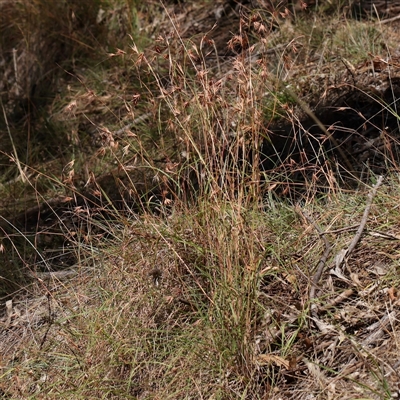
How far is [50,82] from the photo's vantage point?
19.6 ft

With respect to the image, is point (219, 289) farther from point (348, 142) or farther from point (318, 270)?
point (348, 142)

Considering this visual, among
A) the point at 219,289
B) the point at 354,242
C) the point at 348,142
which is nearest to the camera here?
the point at 219,289

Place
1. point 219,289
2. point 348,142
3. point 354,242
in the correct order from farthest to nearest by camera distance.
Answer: point 348,142 < point 354,242 < point 219,289

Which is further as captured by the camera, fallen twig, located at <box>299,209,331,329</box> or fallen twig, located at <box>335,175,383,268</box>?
fallen twig, located at <box>335,175,383,268</box>

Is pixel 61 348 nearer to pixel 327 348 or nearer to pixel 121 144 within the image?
pixel 327 348

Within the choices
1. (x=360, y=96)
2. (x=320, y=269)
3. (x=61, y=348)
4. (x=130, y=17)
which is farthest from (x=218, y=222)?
(x=130, y=17)

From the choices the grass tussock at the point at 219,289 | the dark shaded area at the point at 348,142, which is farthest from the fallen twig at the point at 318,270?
the dark shaded area at the point at 348,142

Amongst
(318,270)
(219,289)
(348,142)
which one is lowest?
(348,142)

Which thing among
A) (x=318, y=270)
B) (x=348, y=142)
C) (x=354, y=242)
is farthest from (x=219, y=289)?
(x=348, y=142)

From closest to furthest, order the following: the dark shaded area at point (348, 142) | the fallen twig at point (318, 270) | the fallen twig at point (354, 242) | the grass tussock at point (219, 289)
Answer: the grass tussock at point (219, 289), the fallen twig at point (318, 270), the fallen twig at point (354, 242), the dark shaded area at point (348, 142)

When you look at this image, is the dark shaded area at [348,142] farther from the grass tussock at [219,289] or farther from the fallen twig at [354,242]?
the fallen twig at [354,242]

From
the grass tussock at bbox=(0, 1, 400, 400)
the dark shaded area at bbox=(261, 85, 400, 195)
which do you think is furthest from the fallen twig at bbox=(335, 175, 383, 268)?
the dark shaded area at bbox=(261, 85, 400, 195)

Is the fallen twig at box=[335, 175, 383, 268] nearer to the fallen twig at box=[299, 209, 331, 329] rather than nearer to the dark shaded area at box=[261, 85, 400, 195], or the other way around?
the fallen twig at box=[299, 209, 331, 329]

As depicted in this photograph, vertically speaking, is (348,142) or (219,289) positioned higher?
(219,289)
